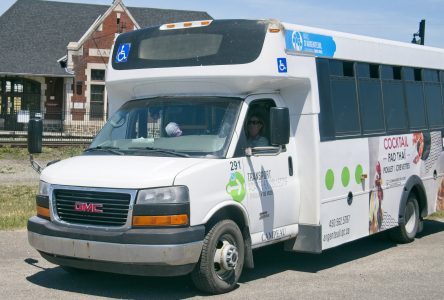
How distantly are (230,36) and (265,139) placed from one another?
1193mm

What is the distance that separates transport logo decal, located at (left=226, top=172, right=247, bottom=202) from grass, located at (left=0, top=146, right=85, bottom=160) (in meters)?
20.1

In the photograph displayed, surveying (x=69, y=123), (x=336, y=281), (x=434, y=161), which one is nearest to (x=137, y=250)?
(x=336, y=281)

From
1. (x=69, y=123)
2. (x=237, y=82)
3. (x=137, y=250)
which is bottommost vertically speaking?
(x=137, y=250)

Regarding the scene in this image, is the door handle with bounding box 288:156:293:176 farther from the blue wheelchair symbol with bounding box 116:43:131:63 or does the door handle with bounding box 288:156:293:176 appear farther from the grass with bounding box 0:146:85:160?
the grass with bounding box 0:146:85:160

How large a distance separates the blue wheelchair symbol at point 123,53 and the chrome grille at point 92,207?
2122 mm

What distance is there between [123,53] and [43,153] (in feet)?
66.6

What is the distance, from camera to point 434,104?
1147 centimetres

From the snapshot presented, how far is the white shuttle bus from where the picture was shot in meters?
6.60

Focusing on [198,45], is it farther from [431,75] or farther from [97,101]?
[97,101]

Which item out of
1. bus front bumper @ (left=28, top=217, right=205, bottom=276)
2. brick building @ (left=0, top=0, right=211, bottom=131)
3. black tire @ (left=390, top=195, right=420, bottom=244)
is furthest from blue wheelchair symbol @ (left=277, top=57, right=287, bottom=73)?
brick building @ (left=0, top=0, right=211, bottom=131)

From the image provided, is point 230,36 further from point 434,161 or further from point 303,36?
point 434,161

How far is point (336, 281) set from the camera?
26.0 feet

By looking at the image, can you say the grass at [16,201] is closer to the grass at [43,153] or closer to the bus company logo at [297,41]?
the grass at [43,153]

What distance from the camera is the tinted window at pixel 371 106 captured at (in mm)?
9321
